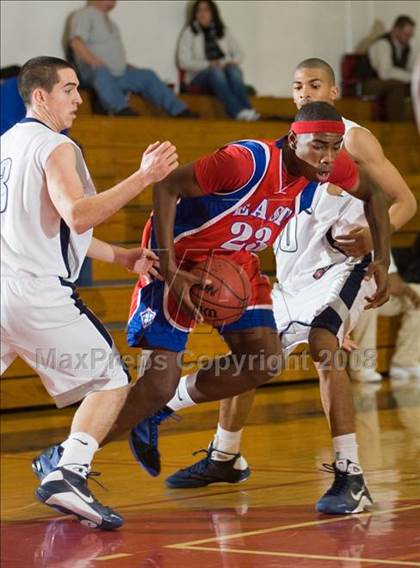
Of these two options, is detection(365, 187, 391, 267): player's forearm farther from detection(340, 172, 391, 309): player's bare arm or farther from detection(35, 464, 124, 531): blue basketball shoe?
detection(35, 464, 124, 531): blue basketball shoe

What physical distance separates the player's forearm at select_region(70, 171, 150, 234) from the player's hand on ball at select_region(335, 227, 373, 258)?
131 cm

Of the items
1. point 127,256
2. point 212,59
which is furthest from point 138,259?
point 212,59

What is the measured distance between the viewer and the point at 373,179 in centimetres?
530

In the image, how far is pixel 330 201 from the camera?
18.4ft

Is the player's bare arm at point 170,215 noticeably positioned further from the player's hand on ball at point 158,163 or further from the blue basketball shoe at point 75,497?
the blue basketball shoe at point 75,497

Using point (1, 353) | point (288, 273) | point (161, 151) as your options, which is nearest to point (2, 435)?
point (288, 273)

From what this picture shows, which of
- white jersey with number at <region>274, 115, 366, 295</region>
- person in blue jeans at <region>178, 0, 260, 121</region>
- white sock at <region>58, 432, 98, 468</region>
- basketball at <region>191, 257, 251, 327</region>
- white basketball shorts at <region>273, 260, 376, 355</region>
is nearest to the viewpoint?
white sock at <region>58, 432, 98, 468</region>

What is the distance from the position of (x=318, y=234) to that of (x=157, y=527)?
1548 millimetres

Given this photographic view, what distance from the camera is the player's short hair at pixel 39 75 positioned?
187 inches

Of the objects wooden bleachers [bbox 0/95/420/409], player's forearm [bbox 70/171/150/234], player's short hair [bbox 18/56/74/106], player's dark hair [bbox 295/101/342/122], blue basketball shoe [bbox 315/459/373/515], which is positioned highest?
player's short hair [bbox 18/56/74/106]

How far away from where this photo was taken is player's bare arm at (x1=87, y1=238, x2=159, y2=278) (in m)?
4.93

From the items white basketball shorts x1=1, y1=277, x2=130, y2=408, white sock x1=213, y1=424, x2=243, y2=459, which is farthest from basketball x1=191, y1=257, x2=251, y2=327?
white sock x1=213, y1=424, x2=243, y2=459

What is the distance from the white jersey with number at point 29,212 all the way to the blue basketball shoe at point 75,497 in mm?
731

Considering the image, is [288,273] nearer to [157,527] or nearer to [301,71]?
[301,71]
